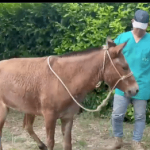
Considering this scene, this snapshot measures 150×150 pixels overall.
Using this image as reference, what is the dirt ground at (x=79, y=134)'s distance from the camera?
6.02 meters

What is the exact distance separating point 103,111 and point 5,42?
258cm

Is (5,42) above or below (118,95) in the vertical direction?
above

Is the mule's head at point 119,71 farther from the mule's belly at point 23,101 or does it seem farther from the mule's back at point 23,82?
the mule's belly at point 23,101

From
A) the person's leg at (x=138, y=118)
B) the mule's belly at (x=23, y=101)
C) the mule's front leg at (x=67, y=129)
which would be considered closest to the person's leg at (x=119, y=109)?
the person's leg at (x=138, y=118)

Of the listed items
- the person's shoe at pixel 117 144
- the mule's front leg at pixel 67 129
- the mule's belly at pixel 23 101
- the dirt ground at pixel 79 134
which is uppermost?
the mule's belly at pixel 23 101

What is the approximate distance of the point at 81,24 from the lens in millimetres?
7266

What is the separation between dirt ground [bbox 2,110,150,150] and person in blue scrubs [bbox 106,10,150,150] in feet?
2.52

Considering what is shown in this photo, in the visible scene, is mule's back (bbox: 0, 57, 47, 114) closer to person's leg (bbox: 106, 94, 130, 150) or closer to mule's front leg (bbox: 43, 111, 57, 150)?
mule's front leg (bbox: 43, 111, 57, 150)

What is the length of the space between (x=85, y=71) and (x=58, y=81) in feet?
1.27

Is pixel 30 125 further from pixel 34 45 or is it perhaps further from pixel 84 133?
pixel 34 45

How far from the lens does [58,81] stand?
4789 mm

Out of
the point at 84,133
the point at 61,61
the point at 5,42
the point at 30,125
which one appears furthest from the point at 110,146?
the point at 5,42

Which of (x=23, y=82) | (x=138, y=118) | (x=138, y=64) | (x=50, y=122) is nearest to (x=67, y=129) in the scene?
(x=50, y=122)

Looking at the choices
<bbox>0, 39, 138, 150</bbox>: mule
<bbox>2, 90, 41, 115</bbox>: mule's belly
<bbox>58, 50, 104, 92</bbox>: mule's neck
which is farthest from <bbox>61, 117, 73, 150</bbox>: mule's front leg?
<bbox>58, 50, 104, 92</bbox>: mule's neck
